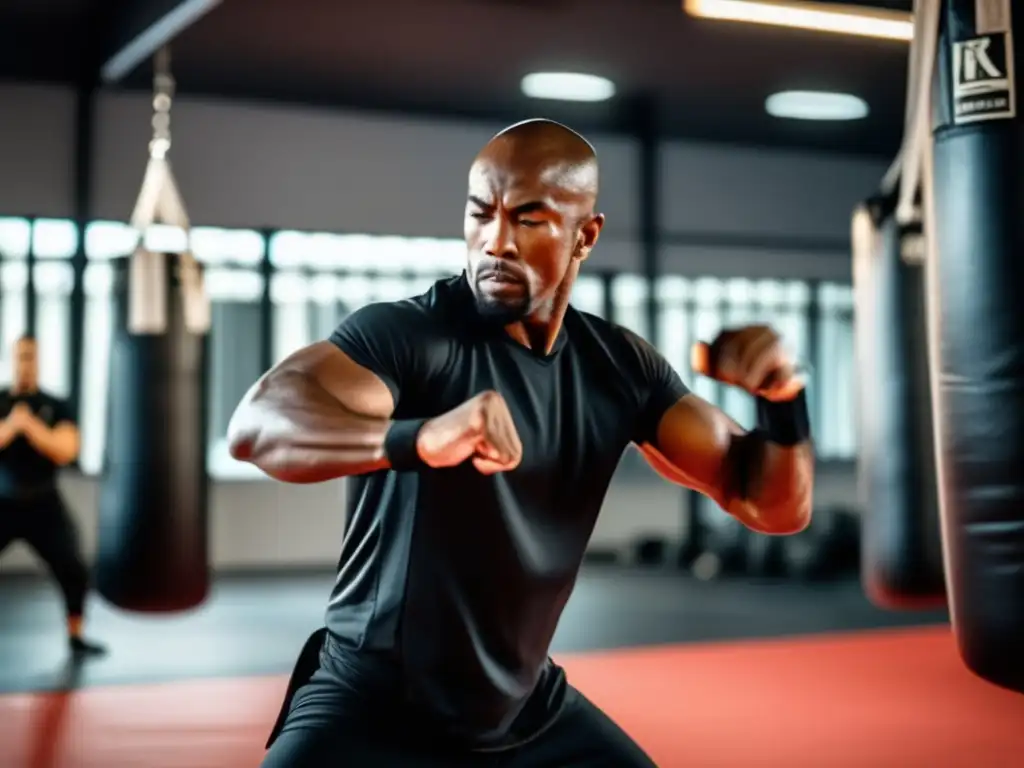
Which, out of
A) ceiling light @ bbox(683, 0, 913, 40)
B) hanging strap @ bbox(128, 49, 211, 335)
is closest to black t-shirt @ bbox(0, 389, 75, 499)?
hanging strap @ bbox(128, 49, 211, 335)

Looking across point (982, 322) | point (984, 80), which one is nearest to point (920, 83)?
point (984, 80)

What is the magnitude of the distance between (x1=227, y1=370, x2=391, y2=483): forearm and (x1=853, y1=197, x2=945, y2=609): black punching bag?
2288 millimetres

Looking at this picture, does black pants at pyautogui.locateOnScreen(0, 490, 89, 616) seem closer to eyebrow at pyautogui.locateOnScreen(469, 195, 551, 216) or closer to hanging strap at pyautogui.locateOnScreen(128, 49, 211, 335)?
hanging strap at pyautogui.locateOnScreen(128, 49, 211, 335)

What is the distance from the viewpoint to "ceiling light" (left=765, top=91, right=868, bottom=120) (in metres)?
6.83

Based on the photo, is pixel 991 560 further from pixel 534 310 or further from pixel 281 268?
pixel 281 268

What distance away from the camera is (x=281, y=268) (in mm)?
7258

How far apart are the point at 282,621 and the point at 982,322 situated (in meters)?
4.05

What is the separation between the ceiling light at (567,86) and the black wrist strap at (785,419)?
5228 mm

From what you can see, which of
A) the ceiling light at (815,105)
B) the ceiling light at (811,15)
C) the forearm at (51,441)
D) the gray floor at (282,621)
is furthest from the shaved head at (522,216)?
the ceiling light at (815,105)

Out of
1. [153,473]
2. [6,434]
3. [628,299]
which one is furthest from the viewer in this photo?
[628,299]

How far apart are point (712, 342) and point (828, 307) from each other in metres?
7.35

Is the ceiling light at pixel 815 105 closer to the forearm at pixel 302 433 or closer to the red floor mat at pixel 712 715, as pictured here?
the red floor mat at pixel 712 715

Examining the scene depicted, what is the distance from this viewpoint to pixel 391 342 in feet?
4.46

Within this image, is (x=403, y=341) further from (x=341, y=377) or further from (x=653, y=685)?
(x=653, y=685)
